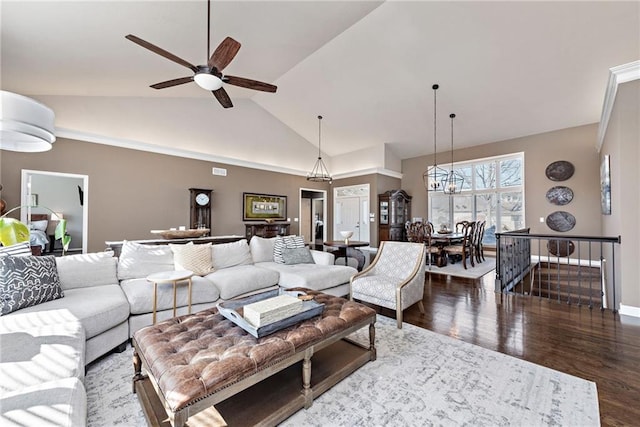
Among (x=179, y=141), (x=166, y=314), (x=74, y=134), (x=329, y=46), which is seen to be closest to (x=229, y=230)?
(x=179, y=141)

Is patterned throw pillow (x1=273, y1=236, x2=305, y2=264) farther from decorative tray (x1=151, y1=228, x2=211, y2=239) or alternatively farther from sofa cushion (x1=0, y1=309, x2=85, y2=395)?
sofa cushion (x1=0, y1=309, x2=85, y2=395)

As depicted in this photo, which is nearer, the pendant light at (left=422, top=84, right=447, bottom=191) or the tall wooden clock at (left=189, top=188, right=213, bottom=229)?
the pendant light at (left=422, top=84, right=447, bottom=191)

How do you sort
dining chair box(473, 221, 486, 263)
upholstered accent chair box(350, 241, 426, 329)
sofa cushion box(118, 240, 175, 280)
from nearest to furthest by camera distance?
1. upholstered accent chair box(350, 241, 426, 329)
2. sofa cushion box(118, 240, 175, 280)
3. dining chair box(473, 221, 486, 263)

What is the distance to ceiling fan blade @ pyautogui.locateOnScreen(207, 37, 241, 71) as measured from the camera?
2273mm

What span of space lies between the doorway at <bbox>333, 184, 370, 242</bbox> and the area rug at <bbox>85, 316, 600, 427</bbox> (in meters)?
6.33

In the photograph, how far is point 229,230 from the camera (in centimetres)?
694

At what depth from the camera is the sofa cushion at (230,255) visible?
11.8 ft

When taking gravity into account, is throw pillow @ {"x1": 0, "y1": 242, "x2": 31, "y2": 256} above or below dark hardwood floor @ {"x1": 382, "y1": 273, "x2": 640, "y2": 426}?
above

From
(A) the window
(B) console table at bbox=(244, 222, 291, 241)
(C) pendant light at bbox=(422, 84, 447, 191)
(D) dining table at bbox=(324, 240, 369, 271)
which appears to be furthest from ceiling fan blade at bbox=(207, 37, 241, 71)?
(A) the window

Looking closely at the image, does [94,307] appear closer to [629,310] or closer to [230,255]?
[230,255]

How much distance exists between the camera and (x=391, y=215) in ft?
26.7

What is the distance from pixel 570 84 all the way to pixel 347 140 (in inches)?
200

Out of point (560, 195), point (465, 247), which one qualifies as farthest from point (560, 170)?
point (465, 247)

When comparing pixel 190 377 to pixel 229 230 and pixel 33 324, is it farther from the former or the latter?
pixel 229 230
